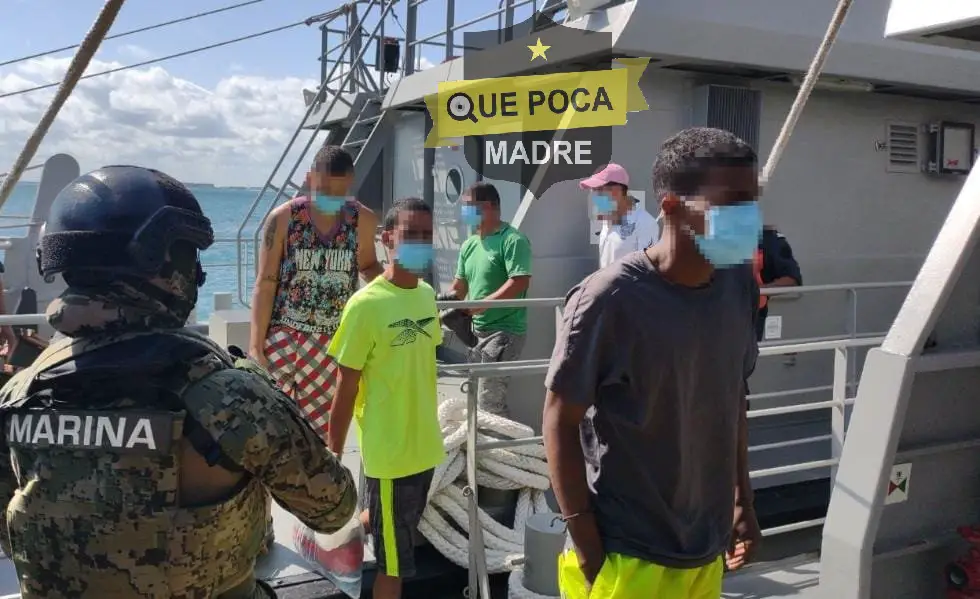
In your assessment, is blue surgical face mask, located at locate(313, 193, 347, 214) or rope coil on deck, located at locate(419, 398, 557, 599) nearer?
blue surgical face mask, located at locate(313, 193, 347, 214)

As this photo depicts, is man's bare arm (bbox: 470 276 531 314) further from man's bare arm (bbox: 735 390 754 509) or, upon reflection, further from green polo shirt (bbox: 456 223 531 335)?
man's bare arm (bbox: 735 390 754 509)

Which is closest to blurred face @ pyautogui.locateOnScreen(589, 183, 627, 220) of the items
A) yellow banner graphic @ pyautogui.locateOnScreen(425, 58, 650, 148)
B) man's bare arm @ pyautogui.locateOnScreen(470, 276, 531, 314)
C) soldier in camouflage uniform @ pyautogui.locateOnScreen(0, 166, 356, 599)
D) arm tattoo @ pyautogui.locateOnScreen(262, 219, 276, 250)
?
man's bare arm @ pyautogui.locateOnScreen(470, 276, 531, 314)

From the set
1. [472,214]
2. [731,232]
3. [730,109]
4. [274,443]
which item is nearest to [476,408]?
[731,232]

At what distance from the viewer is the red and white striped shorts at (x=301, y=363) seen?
366 centimetres

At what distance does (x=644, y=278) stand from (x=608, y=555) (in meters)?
0.67

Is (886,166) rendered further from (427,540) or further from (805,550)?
(427,540)

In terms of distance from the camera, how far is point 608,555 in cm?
198

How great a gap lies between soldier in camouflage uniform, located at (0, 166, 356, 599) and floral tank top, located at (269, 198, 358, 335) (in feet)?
6.87

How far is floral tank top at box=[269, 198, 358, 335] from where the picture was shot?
365cm

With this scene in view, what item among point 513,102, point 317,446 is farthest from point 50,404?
point 513,102

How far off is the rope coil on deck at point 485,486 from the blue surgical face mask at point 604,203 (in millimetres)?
1392

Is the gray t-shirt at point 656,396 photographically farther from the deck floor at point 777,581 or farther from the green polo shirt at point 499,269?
the green polo shirt at point 499,269

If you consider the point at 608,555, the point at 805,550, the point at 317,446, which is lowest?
the point at 805,550

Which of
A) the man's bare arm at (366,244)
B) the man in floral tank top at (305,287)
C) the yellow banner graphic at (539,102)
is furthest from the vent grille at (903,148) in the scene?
the man in floral tank top at (305,287)
